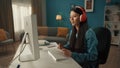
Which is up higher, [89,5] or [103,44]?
[89,5]

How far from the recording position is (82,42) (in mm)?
1705

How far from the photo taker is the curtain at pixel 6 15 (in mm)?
5727

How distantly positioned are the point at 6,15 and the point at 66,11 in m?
2.62

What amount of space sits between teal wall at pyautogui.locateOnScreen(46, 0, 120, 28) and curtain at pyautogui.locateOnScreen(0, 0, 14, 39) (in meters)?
1.88

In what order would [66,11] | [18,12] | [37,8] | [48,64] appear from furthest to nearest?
1. [37,8]
2. [66,11]
3. [18,12]
4. [48,64]

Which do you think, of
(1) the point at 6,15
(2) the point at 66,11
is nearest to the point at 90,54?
(1) the point at 6,15

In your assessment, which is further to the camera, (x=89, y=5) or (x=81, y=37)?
(x=89, y=5)

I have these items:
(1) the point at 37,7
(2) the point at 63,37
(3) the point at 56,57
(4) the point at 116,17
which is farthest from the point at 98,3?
(3) the point at 56,57

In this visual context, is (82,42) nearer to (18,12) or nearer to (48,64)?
A: (48,64)

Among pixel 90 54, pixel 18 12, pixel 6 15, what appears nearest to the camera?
pixel 90 54

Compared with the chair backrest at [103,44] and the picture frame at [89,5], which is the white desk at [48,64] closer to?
the chair backrest at [103,44]

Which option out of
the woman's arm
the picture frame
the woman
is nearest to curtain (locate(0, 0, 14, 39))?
the picture frame

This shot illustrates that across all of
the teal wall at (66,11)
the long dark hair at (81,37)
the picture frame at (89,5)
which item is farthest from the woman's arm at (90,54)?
the picture frame at (89,5)

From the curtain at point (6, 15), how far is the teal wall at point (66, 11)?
6.17ft
